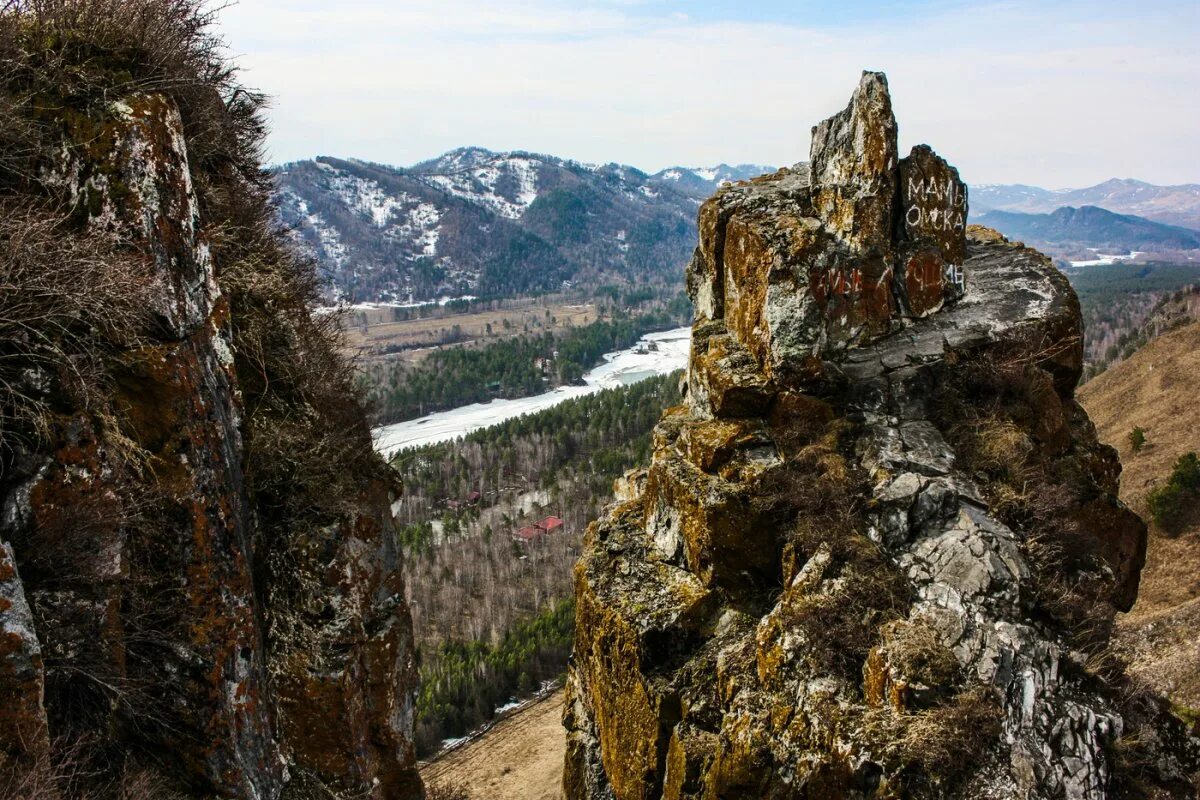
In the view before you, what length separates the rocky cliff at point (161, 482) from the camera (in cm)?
672

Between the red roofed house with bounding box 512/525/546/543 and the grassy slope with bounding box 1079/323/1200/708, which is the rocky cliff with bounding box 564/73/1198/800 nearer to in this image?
the grassy slope with bounding box 1079/323/1200/708

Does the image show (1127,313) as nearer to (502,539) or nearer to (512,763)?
(502,539)

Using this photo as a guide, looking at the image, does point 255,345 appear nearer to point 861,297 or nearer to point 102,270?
point 102,270

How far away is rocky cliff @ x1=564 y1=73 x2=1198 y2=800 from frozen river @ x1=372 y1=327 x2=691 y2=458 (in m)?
63.8

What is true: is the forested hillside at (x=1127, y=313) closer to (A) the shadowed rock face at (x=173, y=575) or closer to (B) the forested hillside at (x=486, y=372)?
(A) the shadowed rock face at (x=173, y=575)

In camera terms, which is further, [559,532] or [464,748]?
[559,532]

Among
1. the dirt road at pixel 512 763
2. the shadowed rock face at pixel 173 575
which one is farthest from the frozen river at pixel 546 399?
the shadowed rock face at pixel 173 575

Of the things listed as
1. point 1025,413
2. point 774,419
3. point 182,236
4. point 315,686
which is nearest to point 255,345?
point 182,236

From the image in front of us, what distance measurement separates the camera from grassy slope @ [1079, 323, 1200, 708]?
20.1m

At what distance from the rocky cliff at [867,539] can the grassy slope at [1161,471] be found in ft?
10.3

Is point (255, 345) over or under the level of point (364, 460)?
over

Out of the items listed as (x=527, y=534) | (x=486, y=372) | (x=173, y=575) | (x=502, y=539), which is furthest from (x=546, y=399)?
(x=173, y=575)

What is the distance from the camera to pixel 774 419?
14.2 metres

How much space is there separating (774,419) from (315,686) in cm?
903
